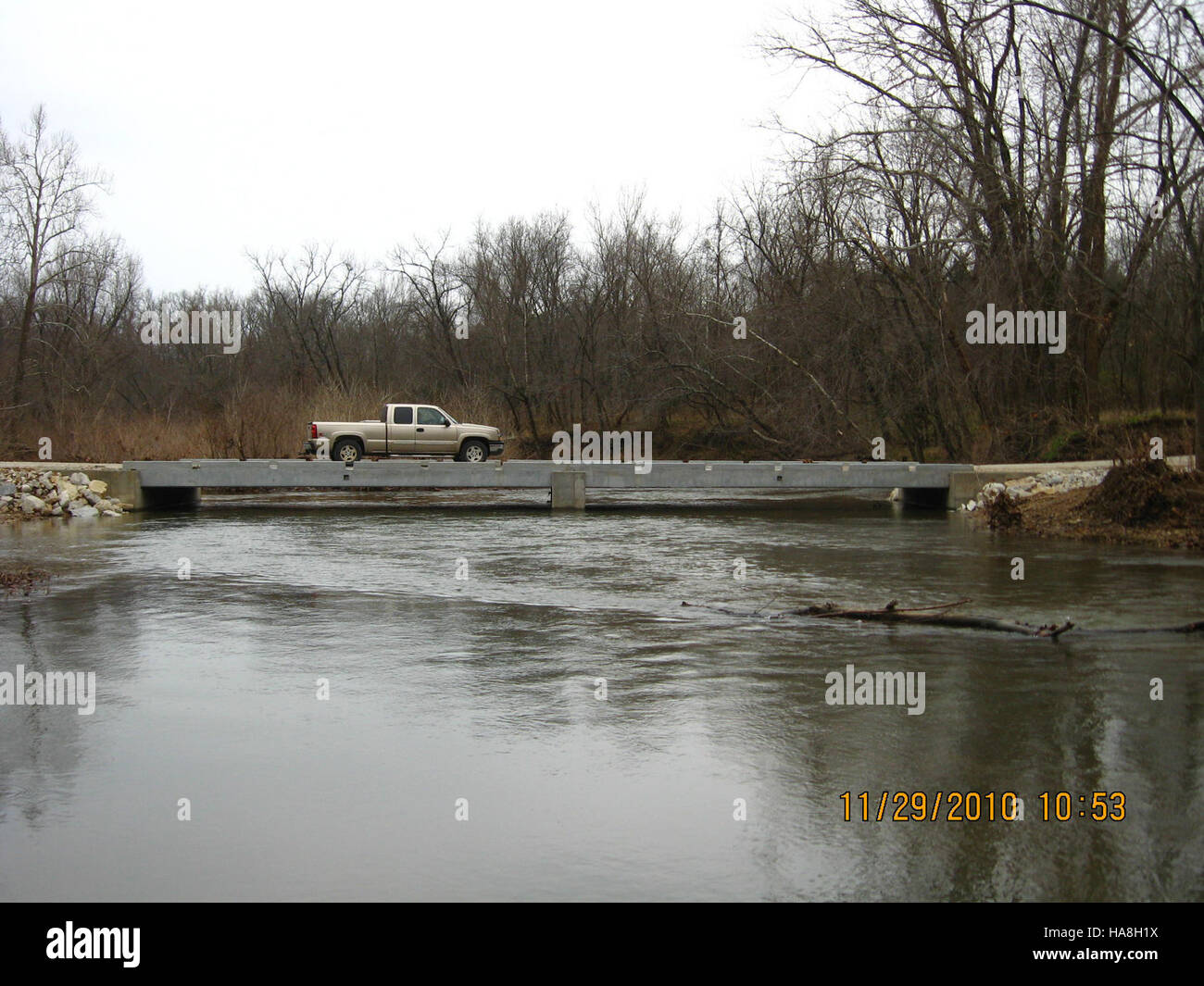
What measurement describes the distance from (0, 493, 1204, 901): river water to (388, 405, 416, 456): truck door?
53.9 ft

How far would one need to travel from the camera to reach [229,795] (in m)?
6.02

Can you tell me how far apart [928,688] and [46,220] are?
47410 millimetres

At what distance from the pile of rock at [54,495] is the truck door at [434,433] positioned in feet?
27.0

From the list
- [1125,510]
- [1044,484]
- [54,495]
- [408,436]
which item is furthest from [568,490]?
[1125,510]

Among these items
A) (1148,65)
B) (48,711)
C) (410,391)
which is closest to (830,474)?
(1148,65)

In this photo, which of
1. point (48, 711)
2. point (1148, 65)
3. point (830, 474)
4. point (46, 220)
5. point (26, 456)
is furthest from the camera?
point (46, 220)

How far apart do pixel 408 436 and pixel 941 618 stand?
22140 millimetres

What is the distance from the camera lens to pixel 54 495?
25.1m

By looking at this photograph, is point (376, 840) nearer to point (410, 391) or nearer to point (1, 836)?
point (1, 836)

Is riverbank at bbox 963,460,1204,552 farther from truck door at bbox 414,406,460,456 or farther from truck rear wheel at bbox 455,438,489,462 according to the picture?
truck door at bbox 414,406,460,456

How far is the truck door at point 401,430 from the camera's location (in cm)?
3097

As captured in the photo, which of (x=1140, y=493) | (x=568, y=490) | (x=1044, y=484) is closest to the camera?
(x=1140, y=493)

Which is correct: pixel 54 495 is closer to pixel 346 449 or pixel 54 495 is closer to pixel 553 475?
pixel 346 449

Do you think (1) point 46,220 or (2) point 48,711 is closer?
(2) point 48,711
